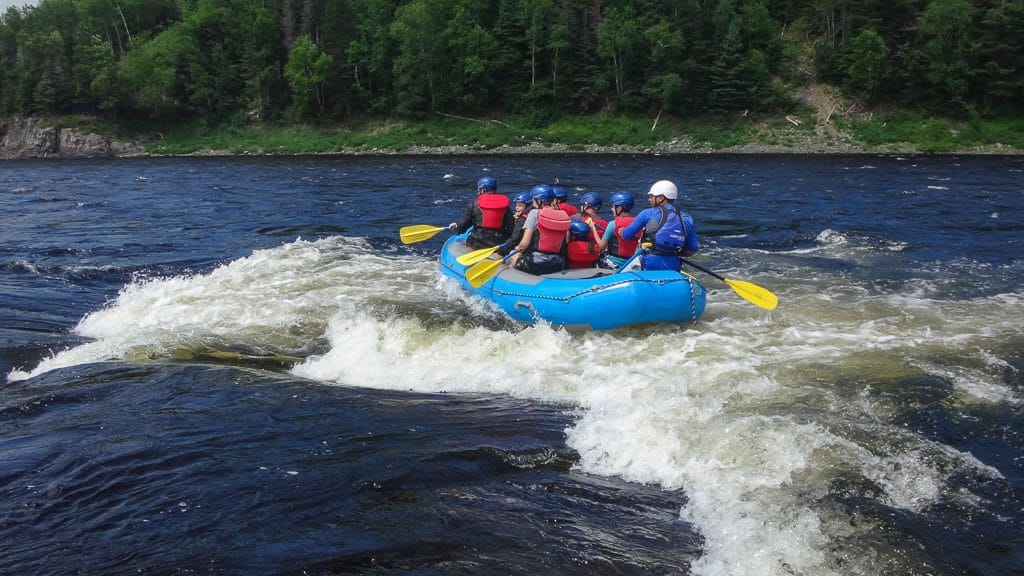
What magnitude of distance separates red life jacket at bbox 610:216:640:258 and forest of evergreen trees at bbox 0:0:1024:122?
34094mm

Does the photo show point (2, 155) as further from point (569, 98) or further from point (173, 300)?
point (173, 300)

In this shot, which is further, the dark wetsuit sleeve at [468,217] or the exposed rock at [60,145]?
the exposed rock at [60,145]

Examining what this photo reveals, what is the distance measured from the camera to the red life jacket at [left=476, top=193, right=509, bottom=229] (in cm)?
1115

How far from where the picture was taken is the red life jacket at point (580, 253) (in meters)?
10.0

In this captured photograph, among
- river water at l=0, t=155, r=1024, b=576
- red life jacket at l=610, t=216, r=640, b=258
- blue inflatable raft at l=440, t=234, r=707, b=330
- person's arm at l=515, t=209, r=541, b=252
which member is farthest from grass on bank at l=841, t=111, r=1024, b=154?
blue inflatable raft at l=440, t=234, r=707, b=330

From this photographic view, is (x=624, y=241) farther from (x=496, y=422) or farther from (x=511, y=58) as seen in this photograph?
(x=511, y=58)

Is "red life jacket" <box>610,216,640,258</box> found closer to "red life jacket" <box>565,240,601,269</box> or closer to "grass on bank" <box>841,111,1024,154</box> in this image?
"red life jacket" <box>565,240,601,269</box>

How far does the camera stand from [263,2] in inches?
2298

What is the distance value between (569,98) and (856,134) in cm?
1695

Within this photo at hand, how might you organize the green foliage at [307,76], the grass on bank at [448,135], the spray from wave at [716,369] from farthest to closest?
1. the green foliage at [307,76]
2. the grass on bank at [448,135]
3. the spray from wave at [716,369]

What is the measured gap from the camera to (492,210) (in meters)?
11.1

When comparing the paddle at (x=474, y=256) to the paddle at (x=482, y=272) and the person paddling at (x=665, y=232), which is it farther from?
the person paddling at (x=665, y=232)

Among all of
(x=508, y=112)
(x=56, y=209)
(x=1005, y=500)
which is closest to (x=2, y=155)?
(x=508, y=112)

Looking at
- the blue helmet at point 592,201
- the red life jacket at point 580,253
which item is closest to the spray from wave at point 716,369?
the red life jacket at point 580,253
